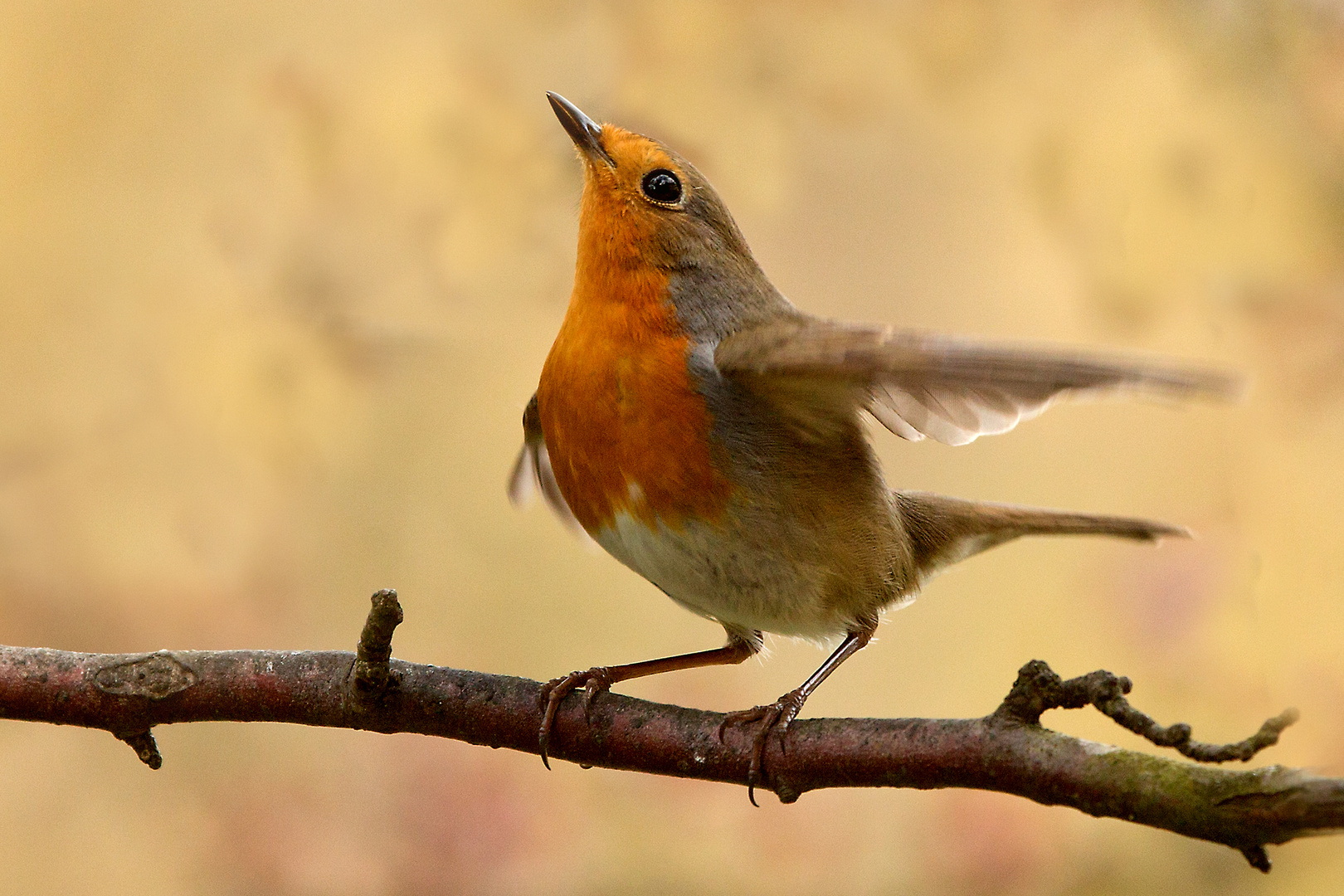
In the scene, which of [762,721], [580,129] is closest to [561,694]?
[762,721]

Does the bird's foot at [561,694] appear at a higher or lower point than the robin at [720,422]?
lower

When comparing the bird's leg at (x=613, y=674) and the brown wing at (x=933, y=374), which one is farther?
the bird's leg at (x=613, y=674)

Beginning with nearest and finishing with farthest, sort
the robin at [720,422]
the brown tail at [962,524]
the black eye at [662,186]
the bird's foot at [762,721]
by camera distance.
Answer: the bird's foot at [762,721]
the robin at [720,422]
the black eye at [662,186]
the brown tail at [962,524]

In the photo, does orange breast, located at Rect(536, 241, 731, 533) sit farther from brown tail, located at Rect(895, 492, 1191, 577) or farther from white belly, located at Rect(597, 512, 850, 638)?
brown tail, located at Rect(895, 492, 1191, 577)

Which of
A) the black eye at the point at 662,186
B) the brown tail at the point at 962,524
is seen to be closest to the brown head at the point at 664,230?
the black eye at the point at 662,186

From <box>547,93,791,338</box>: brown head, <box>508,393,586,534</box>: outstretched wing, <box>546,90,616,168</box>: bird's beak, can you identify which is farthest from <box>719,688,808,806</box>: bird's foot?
<box>546,90,616,168</box>: bird's beak

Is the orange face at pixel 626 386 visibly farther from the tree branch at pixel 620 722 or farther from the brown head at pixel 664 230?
the tree branch at pixel 620 722

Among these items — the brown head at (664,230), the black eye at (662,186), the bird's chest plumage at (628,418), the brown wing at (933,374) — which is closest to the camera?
the brown wing at (933,374)
